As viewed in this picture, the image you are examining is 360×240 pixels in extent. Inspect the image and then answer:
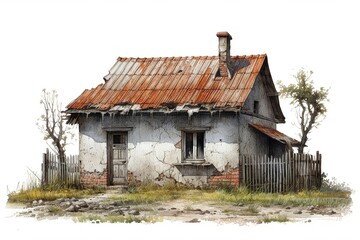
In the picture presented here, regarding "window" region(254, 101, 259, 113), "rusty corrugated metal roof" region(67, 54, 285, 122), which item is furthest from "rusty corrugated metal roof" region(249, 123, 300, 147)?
"rusty corrugated metal roof" region(67, 54, 285, 122)

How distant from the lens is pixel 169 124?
22.6 m

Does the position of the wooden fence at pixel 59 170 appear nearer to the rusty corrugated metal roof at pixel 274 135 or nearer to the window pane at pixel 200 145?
the window pane at pixel 200 145

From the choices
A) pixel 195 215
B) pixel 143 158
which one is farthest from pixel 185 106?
pixel 195 215

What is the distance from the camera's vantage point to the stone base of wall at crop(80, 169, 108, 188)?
914 inches

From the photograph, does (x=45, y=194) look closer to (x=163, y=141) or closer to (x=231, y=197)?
(x=163, y=141)

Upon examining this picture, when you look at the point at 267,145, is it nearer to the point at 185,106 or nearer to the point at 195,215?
the point at 185,106

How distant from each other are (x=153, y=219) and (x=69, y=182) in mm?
9511

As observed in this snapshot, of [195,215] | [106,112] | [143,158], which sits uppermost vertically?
[106,112]

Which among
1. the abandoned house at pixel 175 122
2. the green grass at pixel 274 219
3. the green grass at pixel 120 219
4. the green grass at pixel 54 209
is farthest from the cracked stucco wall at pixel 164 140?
the green grass at pixel 120 219

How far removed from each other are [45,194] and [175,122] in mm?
5396

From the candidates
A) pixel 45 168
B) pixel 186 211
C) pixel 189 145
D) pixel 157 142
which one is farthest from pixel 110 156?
pixel 186 211

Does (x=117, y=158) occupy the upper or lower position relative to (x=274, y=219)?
upper

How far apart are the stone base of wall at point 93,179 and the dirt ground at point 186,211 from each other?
4.30m

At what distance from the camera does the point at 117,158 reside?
2339cm
